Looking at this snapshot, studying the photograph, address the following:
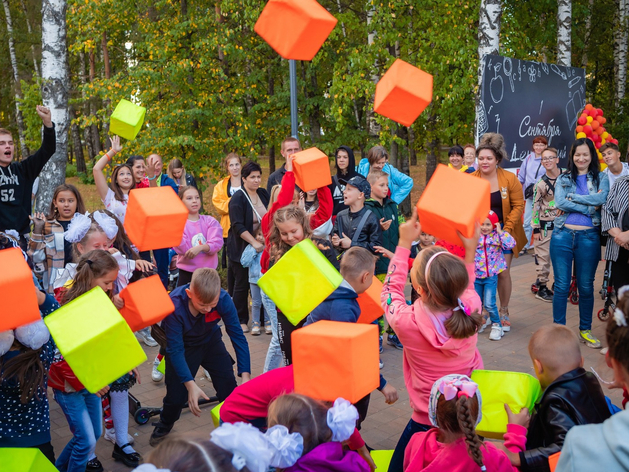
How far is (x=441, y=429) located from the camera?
247cm

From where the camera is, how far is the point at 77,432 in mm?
3611

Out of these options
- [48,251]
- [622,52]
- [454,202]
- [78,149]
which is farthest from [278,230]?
[78,149]

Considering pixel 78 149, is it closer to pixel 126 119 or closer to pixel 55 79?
pixel 55 79

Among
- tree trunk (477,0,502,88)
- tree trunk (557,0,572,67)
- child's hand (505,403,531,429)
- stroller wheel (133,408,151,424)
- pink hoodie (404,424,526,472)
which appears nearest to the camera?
pink hoodie (404,424,526,472)

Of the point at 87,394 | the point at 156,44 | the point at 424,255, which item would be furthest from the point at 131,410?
the point at 156,44

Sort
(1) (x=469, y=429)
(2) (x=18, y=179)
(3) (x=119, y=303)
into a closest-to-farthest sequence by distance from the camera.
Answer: (1) (x=469, y=429) → (3) (x=119, y=303) → (2) (x=18, y=179)

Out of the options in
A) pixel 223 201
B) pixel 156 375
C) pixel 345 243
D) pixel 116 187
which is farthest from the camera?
pixel 223 201

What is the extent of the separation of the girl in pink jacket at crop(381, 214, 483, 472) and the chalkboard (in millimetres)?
6932

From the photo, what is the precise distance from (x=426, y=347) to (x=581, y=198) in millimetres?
3563

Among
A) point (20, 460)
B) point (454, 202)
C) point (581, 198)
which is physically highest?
point (454, 202)

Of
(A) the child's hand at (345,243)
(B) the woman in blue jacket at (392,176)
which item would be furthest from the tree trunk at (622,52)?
(A) the child's hand at (345,243)

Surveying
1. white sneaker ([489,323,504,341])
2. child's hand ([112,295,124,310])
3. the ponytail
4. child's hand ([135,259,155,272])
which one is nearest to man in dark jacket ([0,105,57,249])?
child's hand ([135,259,155,272])

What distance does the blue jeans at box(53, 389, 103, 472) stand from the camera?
141 inches

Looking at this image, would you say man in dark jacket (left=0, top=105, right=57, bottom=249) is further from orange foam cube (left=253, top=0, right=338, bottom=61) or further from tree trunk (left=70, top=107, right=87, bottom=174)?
tree trunk (left=70, top=107, right=87, bottom=174)
